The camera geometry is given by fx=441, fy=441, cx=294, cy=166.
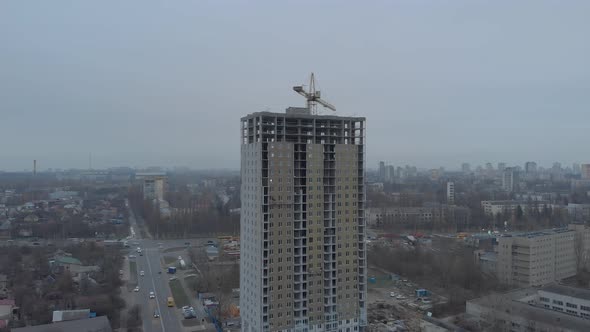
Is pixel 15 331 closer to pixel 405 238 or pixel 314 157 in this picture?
pixel 314 157

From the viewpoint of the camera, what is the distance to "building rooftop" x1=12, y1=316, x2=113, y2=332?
10.2 m

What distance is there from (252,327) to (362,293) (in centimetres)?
238

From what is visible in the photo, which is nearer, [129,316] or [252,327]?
[252,327]

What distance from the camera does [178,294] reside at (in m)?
15.3

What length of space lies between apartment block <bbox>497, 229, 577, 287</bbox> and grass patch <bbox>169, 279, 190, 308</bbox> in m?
11.4

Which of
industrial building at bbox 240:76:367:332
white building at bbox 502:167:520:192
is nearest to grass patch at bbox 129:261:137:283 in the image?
industrial building at bbox 240:76:367:332

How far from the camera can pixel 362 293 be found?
9250 millimetres

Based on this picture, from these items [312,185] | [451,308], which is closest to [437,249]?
[451,308]

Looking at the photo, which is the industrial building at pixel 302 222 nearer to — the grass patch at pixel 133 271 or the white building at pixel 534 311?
the white building at pixel 534 311

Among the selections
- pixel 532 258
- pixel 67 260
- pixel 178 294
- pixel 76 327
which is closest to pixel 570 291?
pixel 532 258

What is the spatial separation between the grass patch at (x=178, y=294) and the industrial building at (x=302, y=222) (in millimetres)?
5802

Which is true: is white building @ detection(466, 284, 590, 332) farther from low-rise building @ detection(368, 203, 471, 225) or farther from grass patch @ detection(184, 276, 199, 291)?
low-rise building @ detection(368, 203, 471, 225)

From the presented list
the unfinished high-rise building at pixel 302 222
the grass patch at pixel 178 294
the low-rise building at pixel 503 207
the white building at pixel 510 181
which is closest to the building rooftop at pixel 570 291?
the unfinished high-rise building at pixel 302 222

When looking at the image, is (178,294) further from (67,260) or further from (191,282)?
(67,260)
